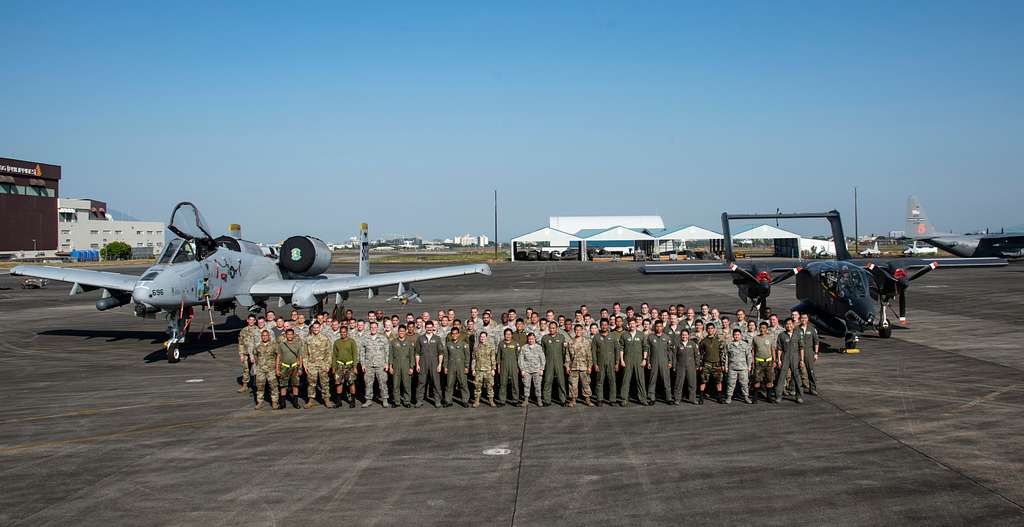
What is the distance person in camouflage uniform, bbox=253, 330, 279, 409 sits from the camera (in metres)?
11.6

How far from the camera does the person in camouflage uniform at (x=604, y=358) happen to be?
1152 centimetres

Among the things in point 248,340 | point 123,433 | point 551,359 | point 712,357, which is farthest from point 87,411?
point 712,357

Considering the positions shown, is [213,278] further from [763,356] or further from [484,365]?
[763,356]

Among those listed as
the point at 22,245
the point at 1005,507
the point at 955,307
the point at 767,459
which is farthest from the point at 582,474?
the point at 22,245

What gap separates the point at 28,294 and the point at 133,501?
4287 cm

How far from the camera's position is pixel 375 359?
1163 centimetres

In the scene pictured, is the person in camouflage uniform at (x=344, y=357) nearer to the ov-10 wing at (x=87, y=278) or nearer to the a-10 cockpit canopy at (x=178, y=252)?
the a-10 cockpit canopy at (x=178, y=252)

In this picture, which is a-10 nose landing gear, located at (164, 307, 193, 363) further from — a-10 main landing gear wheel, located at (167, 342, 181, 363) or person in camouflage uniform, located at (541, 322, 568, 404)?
person in camouflage uniform, located at (541, 322, 568, 404)

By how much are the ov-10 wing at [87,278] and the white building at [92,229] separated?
10605 centimetres

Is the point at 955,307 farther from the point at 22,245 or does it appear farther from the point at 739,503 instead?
the point at 22,245

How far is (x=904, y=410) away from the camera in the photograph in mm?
11086

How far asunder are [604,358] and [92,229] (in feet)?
430

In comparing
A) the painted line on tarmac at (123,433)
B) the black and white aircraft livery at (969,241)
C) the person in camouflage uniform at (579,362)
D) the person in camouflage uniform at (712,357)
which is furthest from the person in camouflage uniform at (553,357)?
the black and white aircraft livery at (969,241)

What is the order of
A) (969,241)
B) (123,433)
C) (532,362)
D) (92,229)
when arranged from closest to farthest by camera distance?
(123,433) < (532,362) < (969,241) < (92,229)
